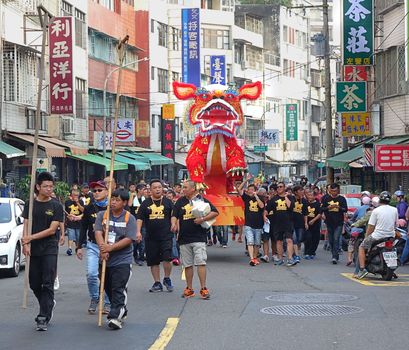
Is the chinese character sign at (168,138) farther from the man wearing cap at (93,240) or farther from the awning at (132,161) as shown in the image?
the man wearing cap at (93,240)

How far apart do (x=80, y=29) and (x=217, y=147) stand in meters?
25.7

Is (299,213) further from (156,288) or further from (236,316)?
(236,316)

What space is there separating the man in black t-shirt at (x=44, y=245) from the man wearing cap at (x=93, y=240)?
0.98 m

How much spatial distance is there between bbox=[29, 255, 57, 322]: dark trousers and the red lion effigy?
10.3 meters

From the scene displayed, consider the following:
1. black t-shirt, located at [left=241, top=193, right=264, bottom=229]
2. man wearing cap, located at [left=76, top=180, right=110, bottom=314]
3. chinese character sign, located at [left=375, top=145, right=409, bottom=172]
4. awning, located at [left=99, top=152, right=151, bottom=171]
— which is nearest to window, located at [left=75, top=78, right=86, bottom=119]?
awning, located at [left=99, top=152, right=151, bottom=171]

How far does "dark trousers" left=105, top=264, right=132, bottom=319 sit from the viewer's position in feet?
38.0

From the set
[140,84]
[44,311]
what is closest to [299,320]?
[44,311]

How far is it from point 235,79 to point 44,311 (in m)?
61.2

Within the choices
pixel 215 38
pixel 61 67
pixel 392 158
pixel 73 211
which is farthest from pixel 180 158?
pixel 73 211

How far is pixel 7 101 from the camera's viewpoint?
115 ft

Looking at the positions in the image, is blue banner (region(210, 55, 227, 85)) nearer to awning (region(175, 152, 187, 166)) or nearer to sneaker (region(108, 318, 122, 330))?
awning (region(175, 152, 187, 166))

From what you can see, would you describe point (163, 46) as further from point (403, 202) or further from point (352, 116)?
point (403, 202)

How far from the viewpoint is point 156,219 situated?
1552 centimetres

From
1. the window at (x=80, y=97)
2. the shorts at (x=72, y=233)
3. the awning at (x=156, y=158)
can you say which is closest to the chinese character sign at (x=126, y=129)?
the window at (x=80, y=97)
